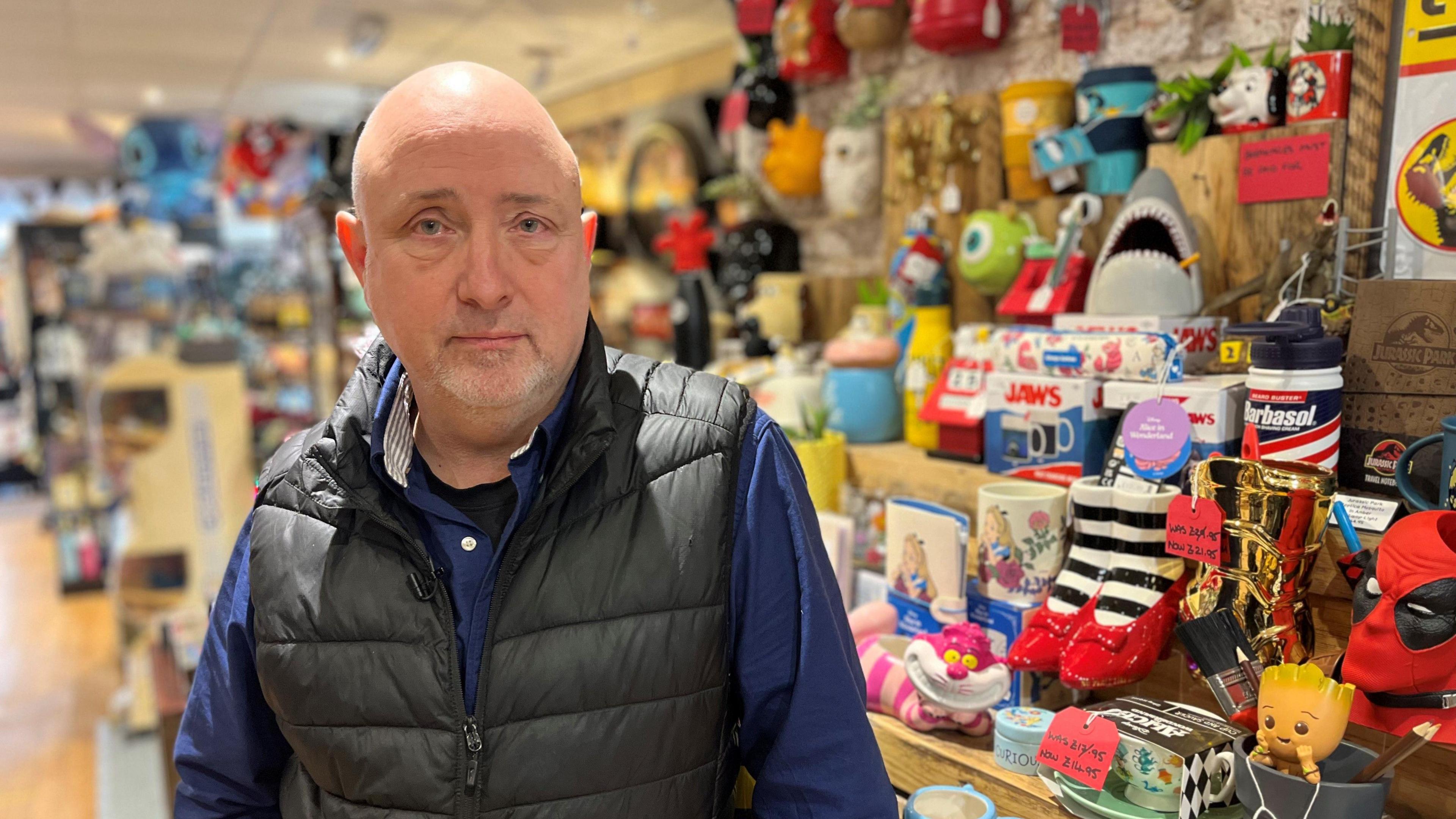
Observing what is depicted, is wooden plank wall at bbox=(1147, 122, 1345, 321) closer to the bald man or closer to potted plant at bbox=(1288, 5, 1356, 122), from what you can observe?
potted plant at bbox=(1288, 5, 1356, 122)

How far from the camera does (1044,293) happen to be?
196 centimetres

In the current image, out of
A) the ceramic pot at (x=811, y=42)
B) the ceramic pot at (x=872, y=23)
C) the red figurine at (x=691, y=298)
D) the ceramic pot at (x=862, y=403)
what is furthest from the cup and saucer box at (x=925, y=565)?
the red figurine at (x=691, y=298)

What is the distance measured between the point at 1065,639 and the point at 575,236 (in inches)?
34.1

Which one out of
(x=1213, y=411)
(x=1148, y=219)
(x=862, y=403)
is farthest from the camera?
(x=862, y=403)

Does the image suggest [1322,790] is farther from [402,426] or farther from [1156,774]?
[402,426]

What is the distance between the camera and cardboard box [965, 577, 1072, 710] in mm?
1458

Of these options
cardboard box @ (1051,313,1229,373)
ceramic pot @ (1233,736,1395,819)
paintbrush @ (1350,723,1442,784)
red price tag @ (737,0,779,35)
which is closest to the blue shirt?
ceramic pot @ (1233,736,1395,819)

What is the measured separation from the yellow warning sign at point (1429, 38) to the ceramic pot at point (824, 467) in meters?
1.14

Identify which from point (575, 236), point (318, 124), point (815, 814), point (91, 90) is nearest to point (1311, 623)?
point (815, 814)

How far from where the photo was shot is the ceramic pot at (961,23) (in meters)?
2.27

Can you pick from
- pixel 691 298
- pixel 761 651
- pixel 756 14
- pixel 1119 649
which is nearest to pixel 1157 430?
pixel 1119 649

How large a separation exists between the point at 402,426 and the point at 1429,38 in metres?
1.52

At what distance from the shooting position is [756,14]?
9.36 ft

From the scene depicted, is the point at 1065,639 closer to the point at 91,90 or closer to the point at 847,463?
the point at 847,463
